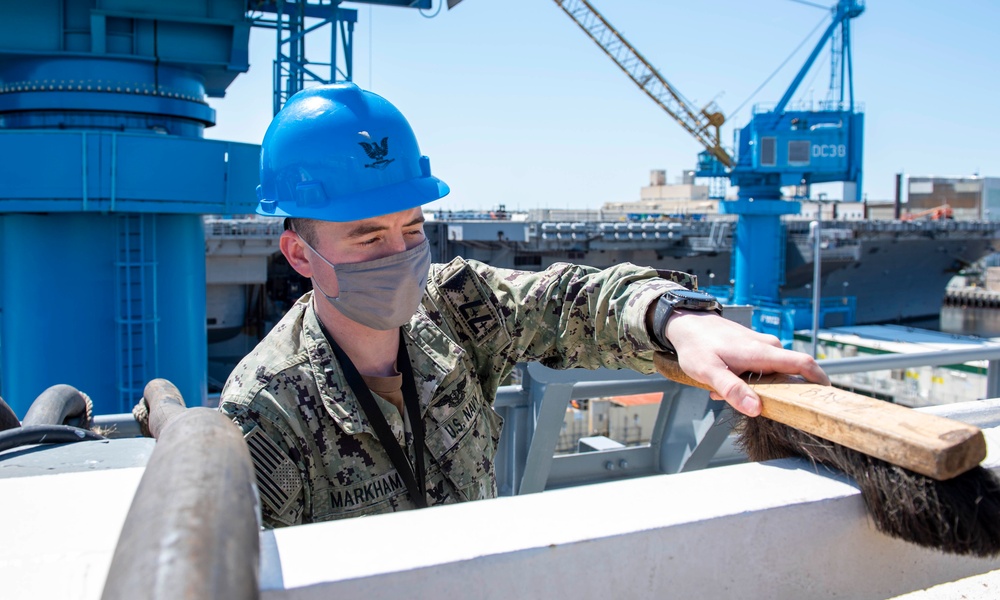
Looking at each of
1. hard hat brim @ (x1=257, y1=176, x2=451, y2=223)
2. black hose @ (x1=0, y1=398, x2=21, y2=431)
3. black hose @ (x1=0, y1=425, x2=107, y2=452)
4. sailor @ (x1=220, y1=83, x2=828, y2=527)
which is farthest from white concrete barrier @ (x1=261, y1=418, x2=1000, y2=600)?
black hose @ (x1=0, y1=398, x2=21, y2=431)

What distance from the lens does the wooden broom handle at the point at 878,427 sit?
1.00 meters

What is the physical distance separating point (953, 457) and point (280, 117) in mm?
1656

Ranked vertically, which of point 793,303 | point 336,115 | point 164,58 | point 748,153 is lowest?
point 793,303

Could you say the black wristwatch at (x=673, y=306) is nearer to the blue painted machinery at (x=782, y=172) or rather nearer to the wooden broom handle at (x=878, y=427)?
the wooden broom handle at (x=878, y=427)

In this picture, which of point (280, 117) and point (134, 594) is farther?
point (280, 117)

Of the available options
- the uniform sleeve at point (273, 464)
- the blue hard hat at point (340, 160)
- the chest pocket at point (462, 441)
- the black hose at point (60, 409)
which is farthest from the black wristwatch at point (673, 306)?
the black hose at point (60, 409)

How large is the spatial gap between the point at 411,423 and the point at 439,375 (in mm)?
157

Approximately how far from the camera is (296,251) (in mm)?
2004

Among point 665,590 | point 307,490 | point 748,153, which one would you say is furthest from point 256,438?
point 748,153

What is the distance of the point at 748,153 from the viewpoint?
2948cm

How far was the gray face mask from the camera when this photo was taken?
1.85 m

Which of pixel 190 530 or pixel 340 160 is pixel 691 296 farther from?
pixel 190 530

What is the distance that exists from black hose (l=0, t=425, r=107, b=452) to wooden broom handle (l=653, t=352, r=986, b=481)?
1.35 meters

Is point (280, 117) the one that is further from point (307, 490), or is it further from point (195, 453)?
point (195, 453)
